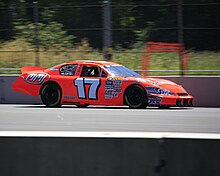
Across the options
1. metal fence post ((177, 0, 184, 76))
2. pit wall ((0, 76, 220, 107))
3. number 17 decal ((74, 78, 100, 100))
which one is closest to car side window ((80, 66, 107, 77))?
number 17 decal ((74, 78, 100, 100))

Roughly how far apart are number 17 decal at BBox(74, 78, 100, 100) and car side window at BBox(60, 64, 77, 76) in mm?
353

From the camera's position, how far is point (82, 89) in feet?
48.0

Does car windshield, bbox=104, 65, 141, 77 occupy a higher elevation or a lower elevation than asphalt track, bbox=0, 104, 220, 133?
higher

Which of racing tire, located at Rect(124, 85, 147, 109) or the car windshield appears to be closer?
racing tire, located at Rect(124, 85, 147, 109)

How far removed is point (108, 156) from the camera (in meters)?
5.23

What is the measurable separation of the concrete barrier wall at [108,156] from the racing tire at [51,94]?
9.60m

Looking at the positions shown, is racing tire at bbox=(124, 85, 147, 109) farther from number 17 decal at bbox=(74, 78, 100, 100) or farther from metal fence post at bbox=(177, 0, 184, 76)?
metal fence post at bbox=(177, 0, 184, 76)

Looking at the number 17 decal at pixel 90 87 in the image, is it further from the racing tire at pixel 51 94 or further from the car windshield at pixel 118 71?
the racing tire at pixel 51 94

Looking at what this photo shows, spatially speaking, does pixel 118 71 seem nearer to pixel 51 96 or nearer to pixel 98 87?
pixel 98 87

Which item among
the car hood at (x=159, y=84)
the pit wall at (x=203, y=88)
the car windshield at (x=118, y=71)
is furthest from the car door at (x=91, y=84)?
the pit wall at (x=203, y=88)

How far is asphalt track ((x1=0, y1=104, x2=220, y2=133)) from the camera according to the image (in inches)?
402

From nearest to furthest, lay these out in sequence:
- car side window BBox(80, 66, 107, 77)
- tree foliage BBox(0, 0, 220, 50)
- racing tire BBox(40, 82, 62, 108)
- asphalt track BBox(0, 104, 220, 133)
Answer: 1. asphalt track BBox(0, 104, 220, 133)
2. car side window BBox(80, 66, 107, 77)
3. racing tire BBox(40, 82, 62, 108)
4. tree foliage BBox(0, 0, 220, 50)

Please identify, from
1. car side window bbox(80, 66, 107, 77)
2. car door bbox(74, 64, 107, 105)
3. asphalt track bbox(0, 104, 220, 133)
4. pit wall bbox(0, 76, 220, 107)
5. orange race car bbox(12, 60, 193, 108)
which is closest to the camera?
asphalt track bbox(0, 104, 220, 133)

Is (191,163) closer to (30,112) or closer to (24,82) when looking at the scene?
(30,112)
